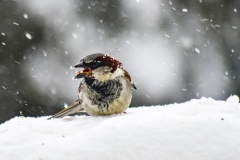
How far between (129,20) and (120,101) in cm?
745

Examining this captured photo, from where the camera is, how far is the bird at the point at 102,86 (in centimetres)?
334

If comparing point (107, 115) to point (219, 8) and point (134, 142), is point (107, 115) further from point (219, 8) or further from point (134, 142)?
point (219, 8)

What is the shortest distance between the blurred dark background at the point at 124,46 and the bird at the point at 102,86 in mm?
6488

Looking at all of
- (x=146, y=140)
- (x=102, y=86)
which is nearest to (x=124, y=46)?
(x=102, y=86)

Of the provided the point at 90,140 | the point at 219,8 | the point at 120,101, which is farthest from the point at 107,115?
the point at 219,8

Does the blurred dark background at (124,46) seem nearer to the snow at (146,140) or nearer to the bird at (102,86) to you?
the bird at (102,86)

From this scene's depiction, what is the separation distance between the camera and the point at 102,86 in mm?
3400

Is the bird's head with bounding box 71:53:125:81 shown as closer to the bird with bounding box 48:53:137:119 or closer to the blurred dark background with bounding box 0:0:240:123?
the bird with bounding box 48:53:137:119

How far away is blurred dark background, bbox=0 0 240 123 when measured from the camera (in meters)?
10.1

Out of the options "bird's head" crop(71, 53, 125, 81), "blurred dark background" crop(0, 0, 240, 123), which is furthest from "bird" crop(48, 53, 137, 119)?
"blurred dark background" crop(0, 0, 240, 123)

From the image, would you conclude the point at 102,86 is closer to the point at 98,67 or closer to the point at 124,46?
the point at 98,67

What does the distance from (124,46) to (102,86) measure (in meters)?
7.52

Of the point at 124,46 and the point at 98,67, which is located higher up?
the point at 124,46

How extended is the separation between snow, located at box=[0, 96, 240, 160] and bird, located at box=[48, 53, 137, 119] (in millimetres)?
802
